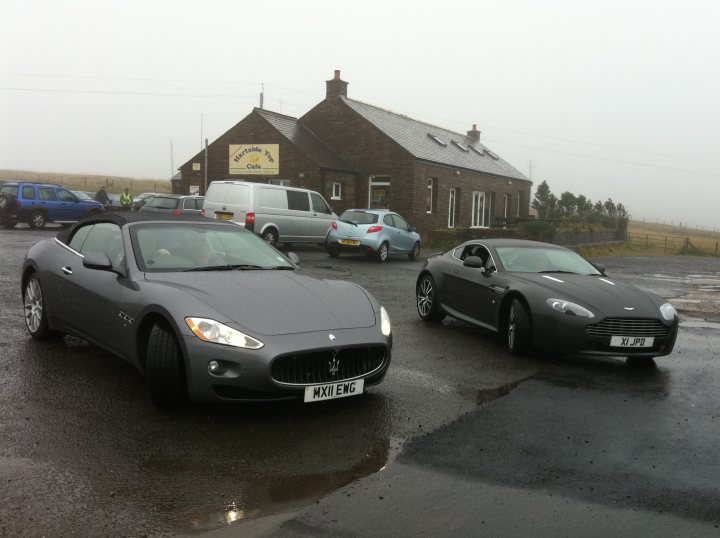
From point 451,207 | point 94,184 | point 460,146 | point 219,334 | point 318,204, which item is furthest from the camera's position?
point 94,184

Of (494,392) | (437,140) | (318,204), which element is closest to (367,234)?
(318,204)

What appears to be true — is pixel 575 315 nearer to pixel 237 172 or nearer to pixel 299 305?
pixel 299 305

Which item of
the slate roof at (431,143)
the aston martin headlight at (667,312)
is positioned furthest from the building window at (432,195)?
the aston martin headlight at (667,312)

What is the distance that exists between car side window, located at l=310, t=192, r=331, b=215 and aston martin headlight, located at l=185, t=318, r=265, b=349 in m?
17.9

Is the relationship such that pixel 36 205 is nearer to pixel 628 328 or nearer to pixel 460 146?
pixel 628 328

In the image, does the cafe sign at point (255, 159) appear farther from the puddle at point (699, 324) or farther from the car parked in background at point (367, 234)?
the puddle at point (699, 324)

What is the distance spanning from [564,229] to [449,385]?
76.6 ft

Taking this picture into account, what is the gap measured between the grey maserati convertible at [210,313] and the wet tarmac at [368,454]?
1.03ft

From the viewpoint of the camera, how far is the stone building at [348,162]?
3164 cm

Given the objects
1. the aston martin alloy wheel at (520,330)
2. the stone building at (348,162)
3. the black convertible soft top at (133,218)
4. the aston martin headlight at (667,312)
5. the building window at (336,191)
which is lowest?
the aston martin alloy wheel at (520,330)

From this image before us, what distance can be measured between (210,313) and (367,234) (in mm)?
15323

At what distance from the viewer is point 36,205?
85.0ft

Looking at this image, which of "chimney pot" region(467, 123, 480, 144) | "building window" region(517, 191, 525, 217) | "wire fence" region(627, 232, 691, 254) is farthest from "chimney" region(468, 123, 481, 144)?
"wire fence" region(627, 232, 691, 254)

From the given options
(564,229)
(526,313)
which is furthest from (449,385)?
(564,229)
